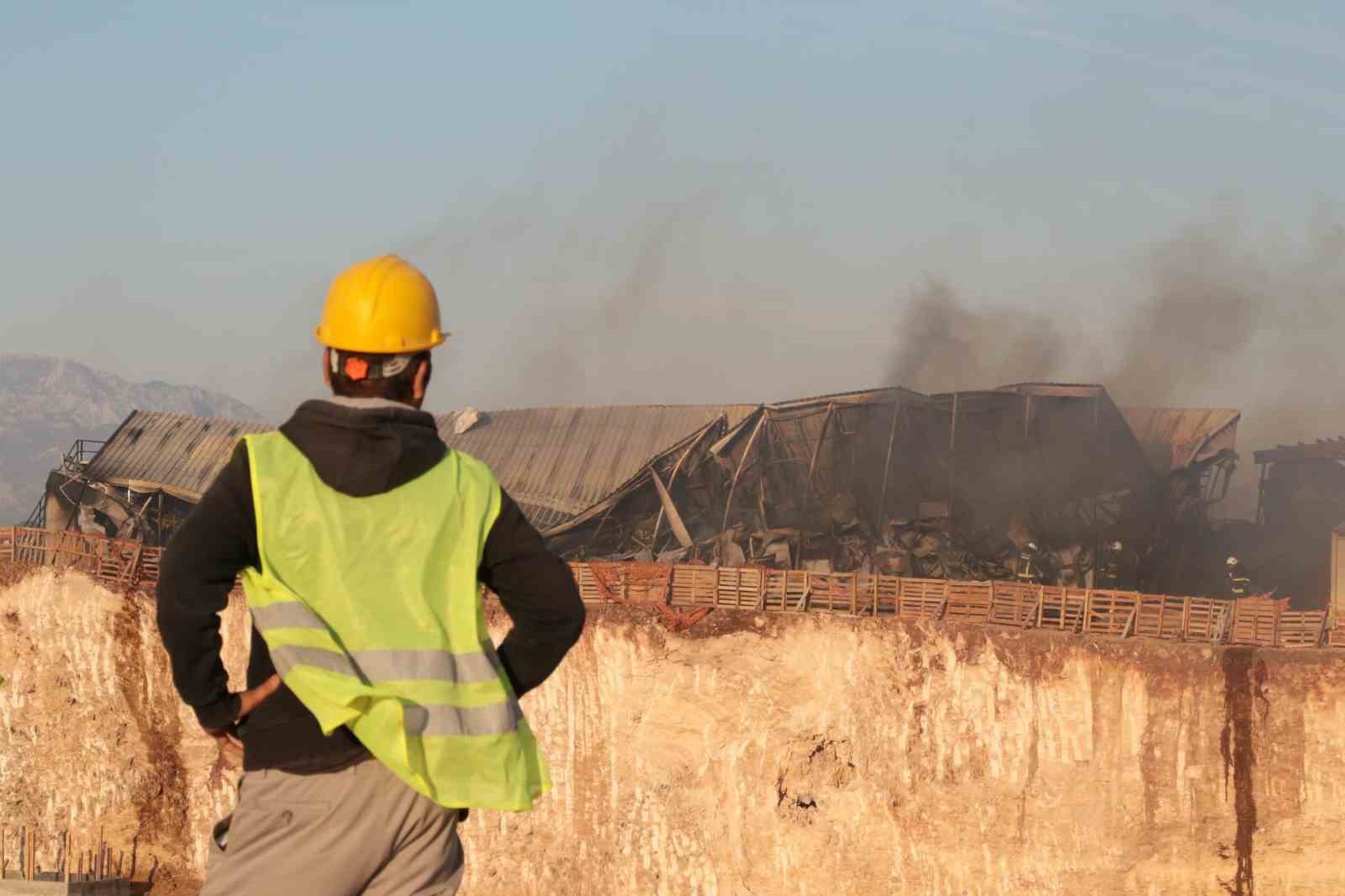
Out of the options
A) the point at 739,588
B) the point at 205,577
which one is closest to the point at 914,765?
the point at 739,588

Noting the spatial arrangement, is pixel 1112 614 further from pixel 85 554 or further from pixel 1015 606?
pixel 85 554

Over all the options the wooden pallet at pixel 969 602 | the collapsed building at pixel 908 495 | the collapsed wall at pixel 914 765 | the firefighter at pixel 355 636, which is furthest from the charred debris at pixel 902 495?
the firefighter at pixel 355 636

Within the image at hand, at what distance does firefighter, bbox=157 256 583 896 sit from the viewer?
160 inches

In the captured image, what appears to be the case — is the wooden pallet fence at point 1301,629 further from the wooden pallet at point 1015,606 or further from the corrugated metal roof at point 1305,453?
the corrugated metal roof at point 1305,453

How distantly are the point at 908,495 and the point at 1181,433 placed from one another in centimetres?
1015

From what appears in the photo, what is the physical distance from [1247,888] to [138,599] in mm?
21172

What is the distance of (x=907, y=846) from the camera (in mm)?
25938

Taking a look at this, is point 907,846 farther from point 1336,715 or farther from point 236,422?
point 236,422

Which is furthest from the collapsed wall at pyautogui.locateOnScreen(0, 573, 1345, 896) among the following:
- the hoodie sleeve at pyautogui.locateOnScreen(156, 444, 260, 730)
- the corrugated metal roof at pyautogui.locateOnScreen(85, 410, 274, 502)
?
the hoodie sleeve at pyautogui.locateOnScreen(156, 444, 260, 730)

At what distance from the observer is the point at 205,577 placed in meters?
4.05

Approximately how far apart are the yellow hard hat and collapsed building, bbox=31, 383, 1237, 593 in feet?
97.7

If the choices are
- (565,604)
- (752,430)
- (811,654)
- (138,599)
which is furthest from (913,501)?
(565,604)

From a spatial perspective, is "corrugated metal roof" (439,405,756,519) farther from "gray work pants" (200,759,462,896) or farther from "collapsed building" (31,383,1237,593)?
"gray work pants" (200,759,462,896)

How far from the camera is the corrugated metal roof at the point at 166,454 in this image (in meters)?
41.8
